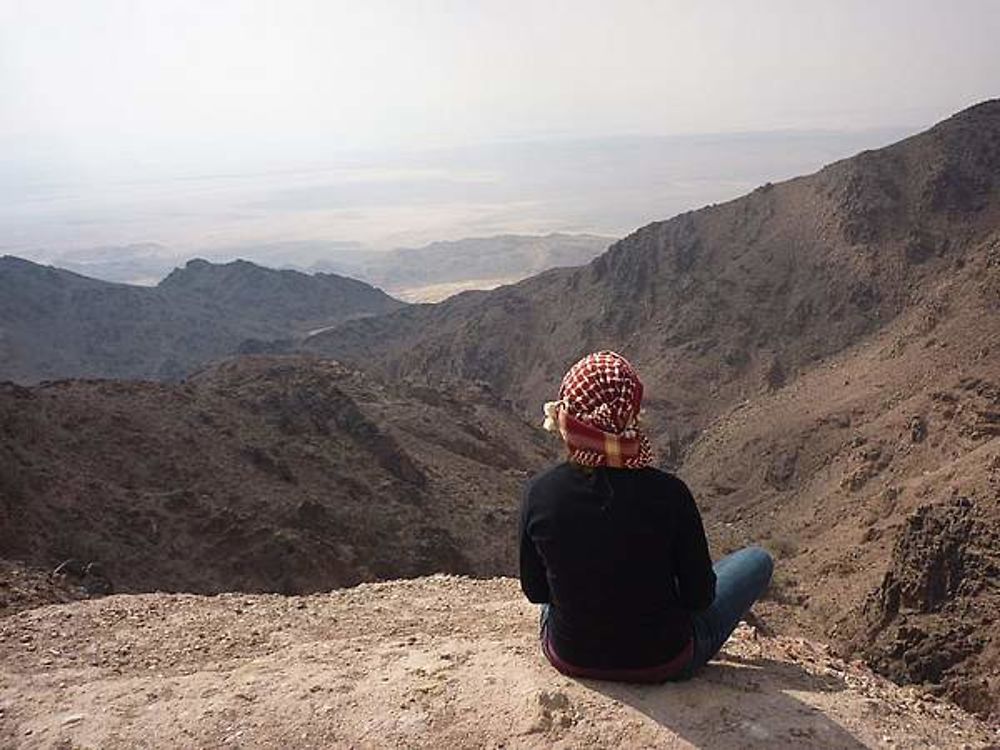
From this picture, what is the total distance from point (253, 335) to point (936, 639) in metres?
71.0

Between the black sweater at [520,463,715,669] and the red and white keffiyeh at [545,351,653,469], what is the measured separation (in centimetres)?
7

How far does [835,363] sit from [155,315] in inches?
2341

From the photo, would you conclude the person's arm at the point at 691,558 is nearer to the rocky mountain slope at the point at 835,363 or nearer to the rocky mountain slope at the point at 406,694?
the rocky mountain slope at the point at 406,694

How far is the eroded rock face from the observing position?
9844 millimetres

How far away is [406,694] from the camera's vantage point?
4562mm

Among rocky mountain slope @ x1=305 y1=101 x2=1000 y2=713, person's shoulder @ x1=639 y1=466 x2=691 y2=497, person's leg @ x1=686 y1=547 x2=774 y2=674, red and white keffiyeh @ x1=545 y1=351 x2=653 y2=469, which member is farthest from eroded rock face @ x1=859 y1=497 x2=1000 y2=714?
red and white keffiyeh @ x1=545 y1=351 x2=653 y2=469

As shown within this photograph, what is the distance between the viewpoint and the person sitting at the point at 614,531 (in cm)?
376

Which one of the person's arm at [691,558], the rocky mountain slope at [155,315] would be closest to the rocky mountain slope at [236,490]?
the person's arm at [691,558]

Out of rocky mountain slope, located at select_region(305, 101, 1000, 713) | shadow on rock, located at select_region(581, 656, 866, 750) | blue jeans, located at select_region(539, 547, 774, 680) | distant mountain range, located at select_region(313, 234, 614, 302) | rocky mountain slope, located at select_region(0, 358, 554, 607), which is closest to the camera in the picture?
shadow on rock, located at select_region(581, 656, 866, 750)

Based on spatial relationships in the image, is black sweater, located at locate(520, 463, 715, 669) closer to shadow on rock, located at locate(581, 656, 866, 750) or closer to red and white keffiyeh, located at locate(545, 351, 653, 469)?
red and white keffiyeh, located at locate(545, 351, 653, 469)

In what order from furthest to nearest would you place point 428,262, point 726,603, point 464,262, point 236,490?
point 428,262 < point 464,262 < point 236,490 < point 726,603

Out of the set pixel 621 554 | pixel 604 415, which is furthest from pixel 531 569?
pixel 604 415

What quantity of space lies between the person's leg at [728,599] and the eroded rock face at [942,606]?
5.76 meters

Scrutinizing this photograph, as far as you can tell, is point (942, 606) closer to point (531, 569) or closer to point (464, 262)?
point (531, 569)
